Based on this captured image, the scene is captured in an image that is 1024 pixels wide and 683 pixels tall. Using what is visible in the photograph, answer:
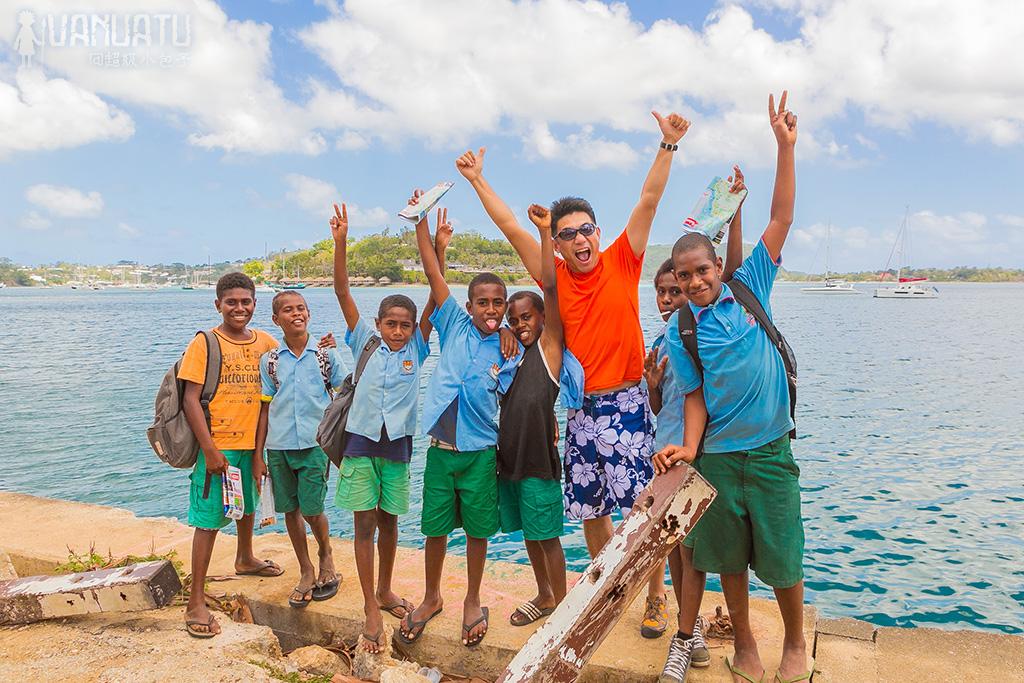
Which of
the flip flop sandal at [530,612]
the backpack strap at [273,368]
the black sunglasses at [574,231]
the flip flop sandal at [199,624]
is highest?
the black sunglasses at [574,231]

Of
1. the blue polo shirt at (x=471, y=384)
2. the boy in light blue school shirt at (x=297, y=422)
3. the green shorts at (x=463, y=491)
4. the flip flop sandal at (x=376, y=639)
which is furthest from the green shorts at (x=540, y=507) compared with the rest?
the boy in light blue school shirt at (x=297, y=422)

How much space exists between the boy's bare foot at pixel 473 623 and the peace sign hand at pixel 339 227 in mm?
2431

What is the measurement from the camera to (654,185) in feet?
13.1

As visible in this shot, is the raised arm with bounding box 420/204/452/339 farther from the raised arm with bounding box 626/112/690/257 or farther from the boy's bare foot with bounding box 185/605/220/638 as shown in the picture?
the boy's bare foot with bounding box 185/605/220/638

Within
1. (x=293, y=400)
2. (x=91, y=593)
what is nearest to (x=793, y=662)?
(x=293, y=400)

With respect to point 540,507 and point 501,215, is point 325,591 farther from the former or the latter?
point 501,215

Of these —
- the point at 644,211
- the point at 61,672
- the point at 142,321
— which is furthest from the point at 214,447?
the point at 142,321

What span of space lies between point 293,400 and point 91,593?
166cm

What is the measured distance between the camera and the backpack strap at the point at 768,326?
Answer: 3441 mm

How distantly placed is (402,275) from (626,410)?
115m

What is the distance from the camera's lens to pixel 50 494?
37.7ft

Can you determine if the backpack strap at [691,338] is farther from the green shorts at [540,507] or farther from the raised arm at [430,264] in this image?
the raised arm at [430,264]

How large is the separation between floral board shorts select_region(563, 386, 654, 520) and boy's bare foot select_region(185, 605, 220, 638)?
229 cm

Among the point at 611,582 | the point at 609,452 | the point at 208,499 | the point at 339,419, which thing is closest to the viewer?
the point at 611,582
